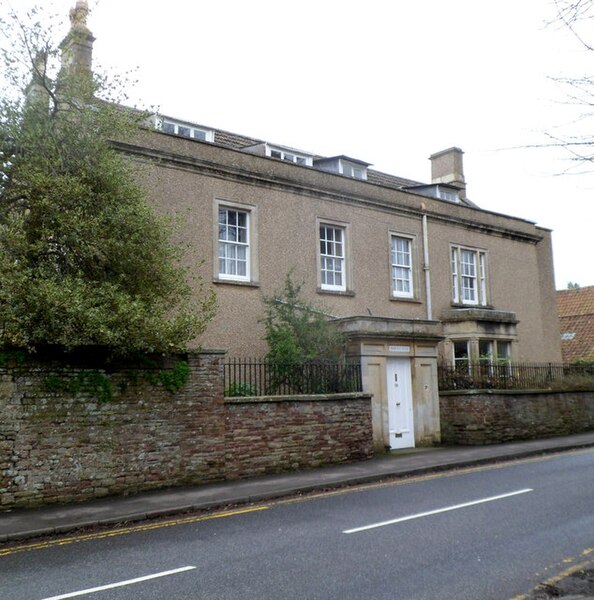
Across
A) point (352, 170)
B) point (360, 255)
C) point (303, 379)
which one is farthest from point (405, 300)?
point (303, 379)

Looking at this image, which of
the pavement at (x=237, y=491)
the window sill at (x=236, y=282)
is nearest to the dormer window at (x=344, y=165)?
the window sill at (x=236, y=282)

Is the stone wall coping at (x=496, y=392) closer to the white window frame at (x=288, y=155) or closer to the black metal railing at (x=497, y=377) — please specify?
the black metal railing at (x=497, y=377)

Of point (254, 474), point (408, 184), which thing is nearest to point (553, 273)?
point (408, 184)

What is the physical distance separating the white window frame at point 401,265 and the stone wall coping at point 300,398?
291 inches

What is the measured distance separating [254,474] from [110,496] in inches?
122

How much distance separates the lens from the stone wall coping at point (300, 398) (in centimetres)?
1324

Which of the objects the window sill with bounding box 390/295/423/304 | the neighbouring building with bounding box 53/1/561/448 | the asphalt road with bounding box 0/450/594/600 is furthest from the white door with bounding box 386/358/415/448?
the asphalt road with bounding box 0/450/594/600

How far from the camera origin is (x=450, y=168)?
3086 centimetres

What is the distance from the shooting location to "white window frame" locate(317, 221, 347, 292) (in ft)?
67.1

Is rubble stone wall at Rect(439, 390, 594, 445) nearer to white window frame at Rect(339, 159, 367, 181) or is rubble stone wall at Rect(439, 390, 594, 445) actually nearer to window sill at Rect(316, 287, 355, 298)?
window sill at Rect(316, 287, 355, 298)

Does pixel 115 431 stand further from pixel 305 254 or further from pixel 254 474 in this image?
pixel 305 254

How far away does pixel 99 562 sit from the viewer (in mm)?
7227

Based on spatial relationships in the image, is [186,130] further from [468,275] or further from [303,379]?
[468,275]

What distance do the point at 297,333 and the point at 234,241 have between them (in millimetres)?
3388
